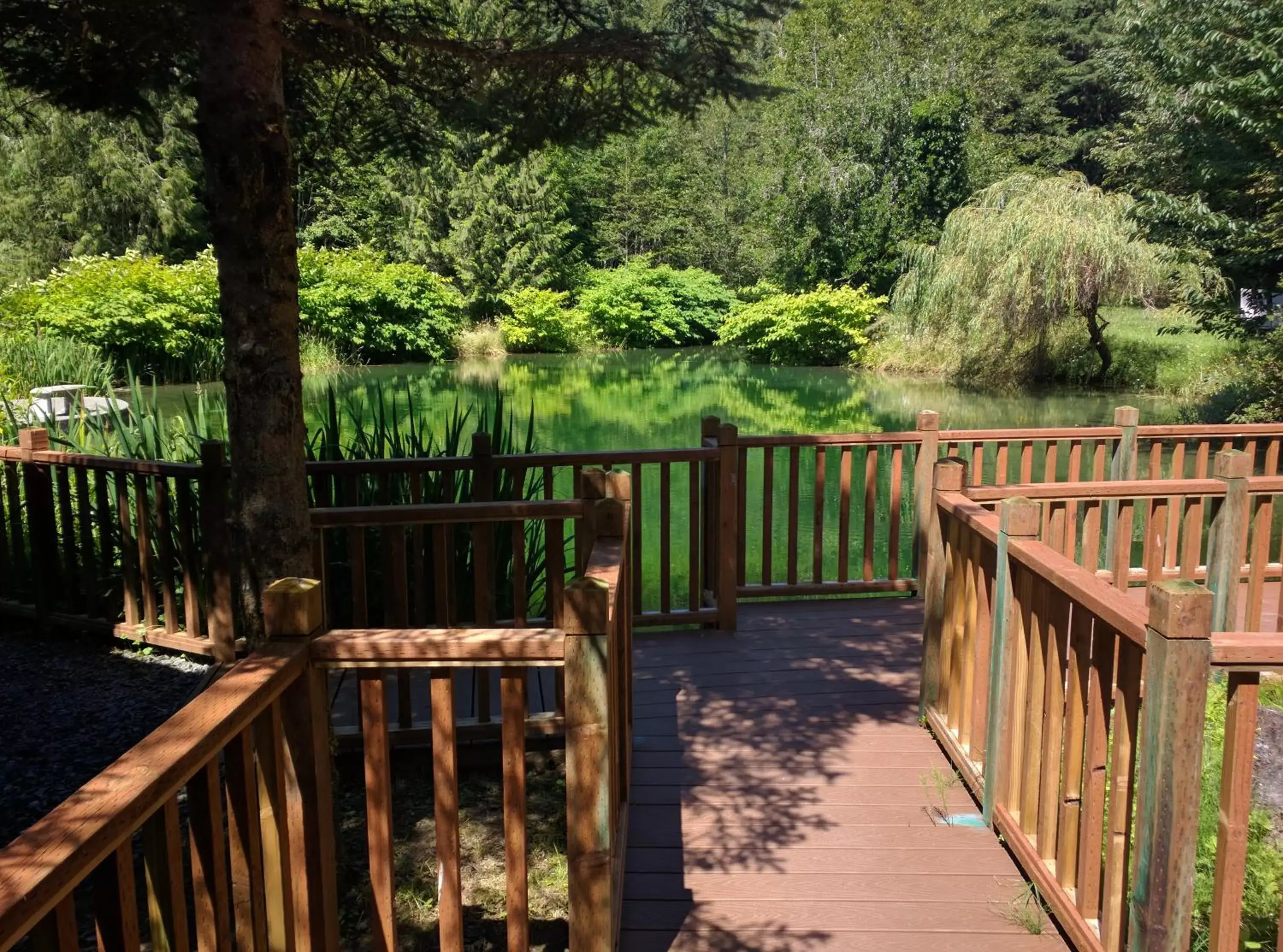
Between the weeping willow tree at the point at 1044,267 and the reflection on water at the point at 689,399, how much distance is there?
139 centimetres

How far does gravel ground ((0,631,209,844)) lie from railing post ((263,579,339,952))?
1952 millimetres

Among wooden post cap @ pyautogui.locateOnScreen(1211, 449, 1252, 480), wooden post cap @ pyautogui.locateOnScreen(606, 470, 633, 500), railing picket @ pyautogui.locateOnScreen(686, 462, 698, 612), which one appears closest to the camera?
wooden post cap @ pyautogui.locateOnScreen(606, 470, 633, 500)

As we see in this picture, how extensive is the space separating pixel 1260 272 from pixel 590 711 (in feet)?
40.4

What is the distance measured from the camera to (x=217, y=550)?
4559 millimetres

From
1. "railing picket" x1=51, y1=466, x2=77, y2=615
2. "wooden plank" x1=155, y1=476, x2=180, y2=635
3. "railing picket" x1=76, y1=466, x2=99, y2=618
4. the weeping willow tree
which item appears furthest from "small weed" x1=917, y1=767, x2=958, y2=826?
the weeping willow tree

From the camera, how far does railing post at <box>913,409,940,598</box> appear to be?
207 inches

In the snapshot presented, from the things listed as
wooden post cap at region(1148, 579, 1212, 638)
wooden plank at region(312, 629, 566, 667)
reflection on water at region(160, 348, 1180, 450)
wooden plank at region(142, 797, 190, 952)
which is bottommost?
reflection on water at region(160, 348, 1180, 450)

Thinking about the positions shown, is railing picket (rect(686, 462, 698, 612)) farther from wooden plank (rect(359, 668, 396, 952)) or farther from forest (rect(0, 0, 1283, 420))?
wooden plank (rect(359, 668, 396, 952))

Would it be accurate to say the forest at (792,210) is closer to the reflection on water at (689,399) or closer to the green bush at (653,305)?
the green bush at (653,305)

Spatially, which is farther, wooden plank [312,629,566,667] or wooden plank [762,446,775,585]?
wooden plank [762,446,775,585]

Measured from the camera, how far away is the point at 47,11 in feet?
13.2

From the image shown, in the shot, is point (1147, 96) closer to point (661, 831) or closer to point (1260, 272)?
point (1260, 272)

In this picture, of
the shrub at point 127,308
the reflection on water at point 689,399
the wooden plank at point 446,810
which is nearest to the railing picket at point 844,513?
the wooden plank at point 446,810

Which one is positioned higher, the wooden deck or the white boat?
the white boat
